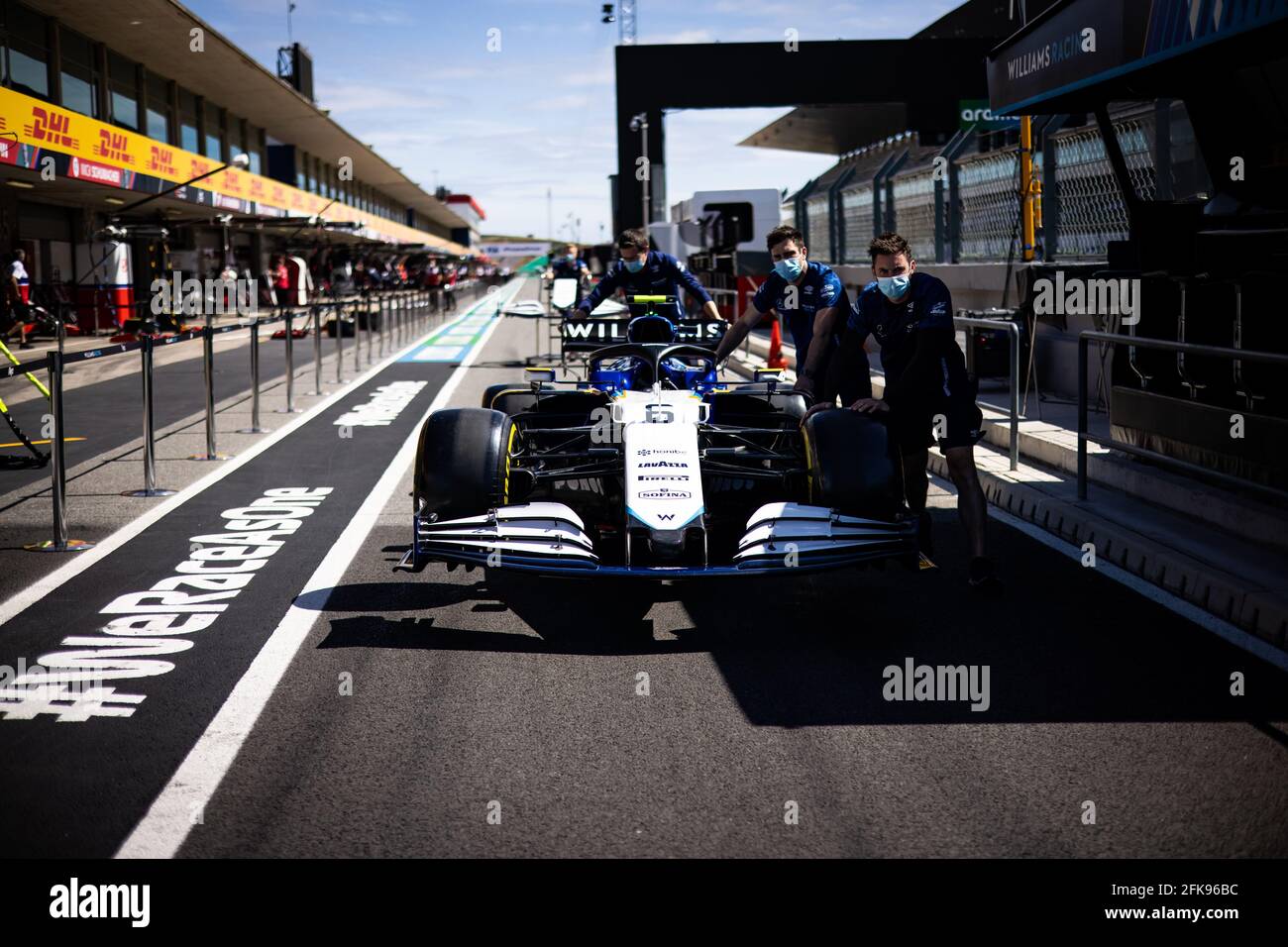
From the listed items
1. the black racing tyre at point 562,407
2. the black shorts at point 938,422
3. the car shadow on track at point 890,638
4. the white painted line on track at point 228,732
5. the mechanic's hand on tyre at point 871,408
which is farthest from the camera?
the black racing tyre at point 562,407

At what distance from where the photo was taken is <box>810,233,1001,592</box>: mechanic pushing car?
6.63 m

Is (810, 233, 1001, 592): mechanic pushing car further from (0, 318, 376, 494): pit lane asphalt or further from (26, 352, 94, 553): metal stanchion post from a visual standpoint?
(0, 318, 376, 494): pit lane asphalt

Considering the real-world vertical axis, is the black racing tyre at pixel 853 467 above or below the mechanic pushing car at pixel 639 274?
below

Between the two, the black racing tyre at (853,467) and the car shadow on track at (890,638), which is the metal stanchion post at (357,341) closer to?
the car shadow on track at (890,638)

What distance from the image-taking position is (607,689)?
5035 millimetres

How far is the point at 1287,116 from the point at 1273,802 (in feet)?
21.5

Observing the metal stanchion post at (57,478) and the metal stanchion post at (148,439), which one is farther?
the metal stanchion post at (148,439)

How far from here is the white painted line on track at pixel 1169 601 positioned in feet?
17.8

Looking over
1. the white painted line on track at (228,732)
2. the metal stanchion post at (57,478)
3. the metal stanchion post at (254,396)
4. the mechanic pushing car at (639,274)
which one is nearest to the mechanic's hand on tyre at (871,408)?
the white painted line on track at (228,732)

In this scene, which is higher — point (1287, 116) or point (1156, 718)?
point (1287, 116)

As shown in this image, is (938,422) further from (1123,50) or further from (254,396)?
(254,396)

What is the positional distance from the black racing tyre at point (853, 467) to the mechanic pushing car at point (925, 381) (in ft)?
0.98
